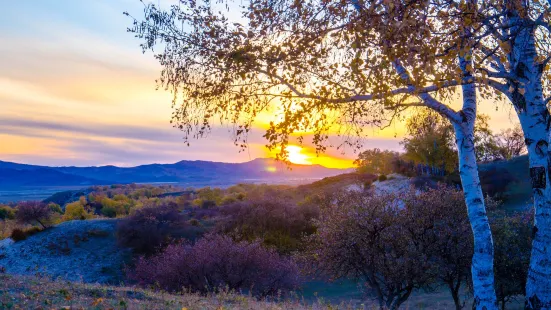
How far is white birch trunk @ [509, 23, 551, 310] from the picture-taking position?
386 inches

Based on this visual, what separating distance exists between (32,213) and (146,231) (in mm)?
23625

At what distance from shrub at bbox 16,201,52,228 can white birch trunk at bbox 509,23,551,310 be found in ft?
202

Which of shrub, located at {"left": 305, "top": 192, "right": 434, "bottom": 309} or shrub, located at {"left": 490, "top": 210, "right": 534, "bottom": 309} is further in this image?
shrub, located at {"left": 490, "top": 210, "right": 534, "bottom": 309}

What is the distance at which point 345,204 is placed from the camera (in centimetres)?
1903

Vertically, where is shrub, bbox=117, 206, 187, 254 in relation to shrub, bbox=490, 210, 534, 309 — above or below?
below

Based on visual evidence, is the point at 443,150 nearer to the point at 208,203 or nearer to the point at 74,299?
the point at 208,203

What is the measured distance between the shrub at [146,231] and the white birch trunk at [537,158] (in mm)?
37404

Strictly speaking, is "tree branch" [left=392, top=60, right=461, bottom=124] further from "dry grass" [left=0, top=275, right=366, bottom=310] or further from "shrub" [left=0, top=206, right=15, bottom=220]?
"shrub" [left=0, top=206, right=15, bottom=220]

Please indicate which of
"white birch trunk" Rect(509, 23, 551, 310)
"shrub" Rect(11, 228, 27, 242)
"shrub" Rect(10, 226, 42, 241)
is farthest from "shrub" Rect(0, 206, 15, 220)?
"white birch trunk" Rect(509, 23, 551, 310)

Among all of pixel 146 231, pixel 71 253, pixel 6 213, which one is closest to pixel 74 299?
pixel 146 231

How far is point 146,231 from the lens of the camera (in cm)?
4556

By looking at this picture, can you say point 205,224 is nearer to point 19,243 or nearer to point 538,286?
point 19,243

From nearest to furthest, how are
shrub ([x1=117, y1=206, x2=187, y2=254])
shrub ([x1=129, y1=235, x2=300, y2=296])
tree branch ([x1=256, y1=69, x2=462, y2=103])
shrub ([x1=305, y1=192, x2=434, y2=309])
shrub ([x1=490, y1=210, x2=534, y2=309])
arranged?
tree branch ([x1=256, y1=69, x2=462, y2=103]) < shrub ([x1=305, y1=192, x2=434, y2=309]) < shrub ([x1=490, y1=210, x2=534, y2=309]) < shrub ([x1=129, y1=235, x2=300, y2=296]) < shrub ([x1=117, y1=206, x2=187, y2=254])

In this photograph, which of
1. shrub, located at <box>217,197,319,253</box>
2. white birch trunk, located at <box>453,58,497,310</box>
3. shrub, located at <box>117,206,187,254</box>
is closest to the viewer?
white birch trunk, located at <box>453,58,497,310</box>
